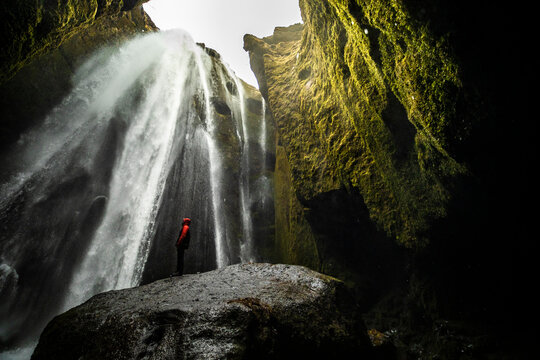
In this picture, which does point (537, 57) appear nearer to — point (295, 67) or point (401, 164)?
point (401, 164)

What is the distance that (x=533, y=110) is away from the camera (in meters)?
3.08

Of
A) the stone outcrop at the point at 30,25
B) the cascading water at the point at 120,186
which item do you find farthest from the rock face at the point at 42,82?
the stone outcrop at the point at 30,25

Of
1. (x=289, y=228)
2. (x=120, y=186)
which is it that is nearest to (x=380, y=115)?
(x=289, y=228)

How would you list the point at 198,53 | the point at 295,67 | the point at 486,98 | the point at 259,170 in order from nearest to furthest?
1. the point at 486,98
2. the point at 295,67
3. the point at 259,170
4. the point at 198,53

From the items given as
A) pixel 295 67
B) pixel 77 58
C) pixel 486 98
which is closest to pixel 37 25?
pixel 77 58

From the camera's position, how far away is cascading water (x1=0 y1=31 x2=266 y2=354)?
9625 millimetres

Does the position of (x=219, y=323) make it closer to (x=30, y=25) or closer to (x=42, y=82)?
(x=30, y=25)

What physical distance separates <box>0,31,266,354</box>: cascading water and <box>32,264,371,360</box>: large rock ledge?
7.57 meters

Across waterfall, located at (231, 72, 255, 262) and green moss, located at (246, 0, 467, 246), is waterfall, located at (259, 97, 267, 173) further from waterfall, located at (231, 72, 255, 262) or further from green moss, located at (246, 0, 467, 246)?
green moss, located at (246, 0, 467, 246)

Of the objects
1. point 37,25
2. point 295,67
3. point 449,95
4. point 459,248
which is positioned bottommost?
point 459,248

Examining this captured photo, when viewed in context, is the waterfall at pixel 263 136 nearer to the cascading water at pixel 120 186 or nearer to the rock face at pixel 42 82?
the cascading water at pixel 120 186

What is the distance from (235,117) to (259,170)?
5.09 metres

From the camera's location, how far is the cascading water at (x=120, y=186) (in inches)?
379

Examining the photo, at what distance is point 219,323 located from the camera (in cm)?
303
